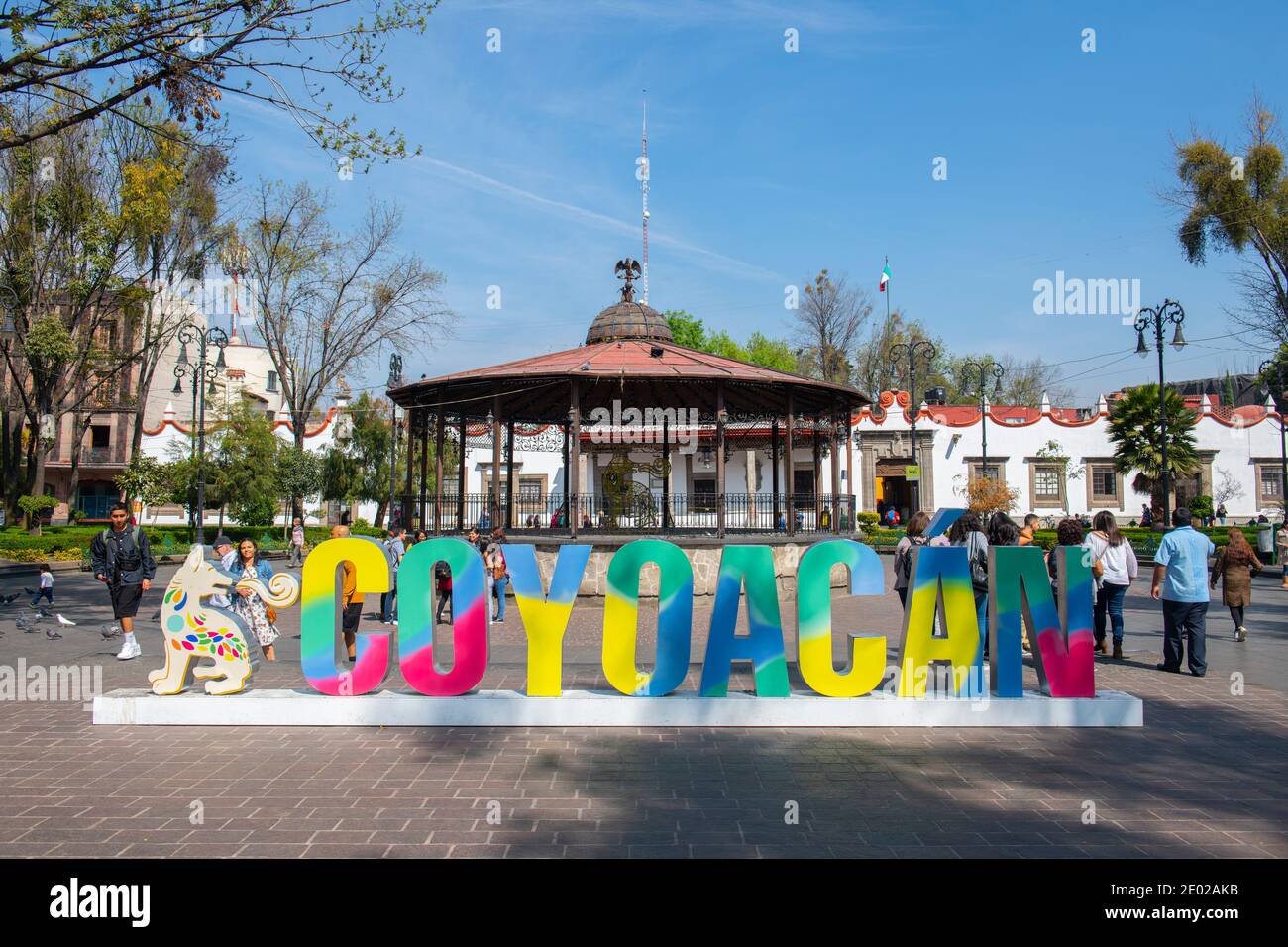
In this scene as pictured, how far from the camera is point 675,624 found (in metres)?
7.52

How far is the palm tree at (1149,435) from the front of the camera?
105 ft

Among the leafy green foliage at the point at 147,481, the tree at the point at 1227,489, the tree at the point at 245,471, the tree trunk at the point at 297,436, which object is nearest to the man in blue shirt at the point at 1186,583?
the tree at the point at 245,471

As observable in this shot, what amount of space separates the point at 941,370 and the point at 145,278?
2034 inches

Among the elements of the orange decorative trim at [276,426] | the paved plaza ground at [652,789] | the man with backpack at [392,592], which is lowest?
the paved plaza ground at [652,789]

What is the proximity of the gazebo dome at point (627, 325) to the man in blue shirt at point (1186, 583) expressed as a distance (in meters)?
12.8

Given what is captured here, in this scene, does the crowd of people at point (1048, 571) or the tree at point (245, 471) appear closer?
the crowd of people at point (1048, 571)

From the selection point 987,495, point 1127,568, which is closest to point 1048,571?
point 1127,568

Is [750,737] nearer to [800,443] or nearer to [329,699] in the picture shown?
[329,699]

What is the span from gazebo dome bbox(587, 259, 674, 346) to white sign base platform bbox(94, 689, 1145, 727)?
539 inches

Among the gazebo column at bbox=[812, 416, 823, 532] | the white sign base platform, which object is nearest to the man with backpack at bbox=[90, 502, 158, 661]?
the white sign base platform

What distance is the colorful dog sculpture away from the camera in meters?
7.61

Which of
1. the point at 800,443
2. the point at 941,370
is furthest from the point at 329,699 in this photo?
the point at 941,370

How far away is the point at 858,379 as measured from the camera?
57406mm

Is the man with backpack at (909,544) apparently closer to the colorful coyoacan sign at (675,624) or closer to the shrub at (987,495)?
the colorful coyoacan sign at (675,624)
